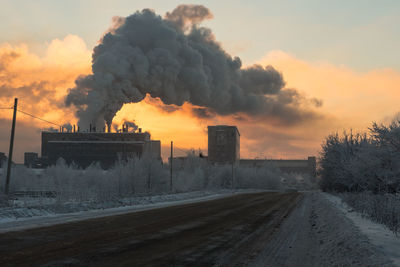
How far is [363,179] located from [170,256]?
18238mm

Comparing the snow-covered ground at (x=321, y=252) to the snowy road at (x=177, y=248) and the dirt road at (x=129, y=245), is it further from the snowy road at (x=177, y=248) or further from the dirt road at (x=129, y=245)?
the dirt road at (x=129, y=245)

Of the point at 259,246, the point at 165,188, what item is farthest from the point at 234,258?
the point at 165,188

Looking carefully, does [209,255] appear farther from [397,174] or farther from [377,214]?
[397,174]

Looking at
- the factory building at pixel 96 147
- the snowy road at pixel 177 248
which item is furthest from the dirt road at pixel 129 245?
the factory building at pixel 96 147

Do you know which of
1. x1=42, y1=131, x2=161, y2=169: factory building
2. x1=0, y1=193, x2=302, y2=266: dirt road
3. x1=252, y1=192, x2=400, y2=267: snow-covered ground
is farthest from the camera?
x1=42, y1=131, x2=161, y2=169: factory building

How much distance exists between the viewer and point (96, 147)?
458ft

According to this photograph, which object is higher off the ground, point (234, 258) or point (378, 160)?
point (378, 160)

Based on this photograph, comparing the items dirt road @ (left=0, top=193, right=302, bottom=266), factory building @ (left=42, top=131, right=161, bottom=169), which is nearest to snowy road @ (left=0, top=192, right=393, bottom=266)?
dirt road @ (left=0, top=193, right=302, bottom=266)

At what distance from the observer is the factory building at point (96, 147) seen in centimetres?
13938

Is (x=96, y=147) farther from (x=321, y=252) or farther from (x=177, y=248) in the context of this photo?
(x=321, y=252)

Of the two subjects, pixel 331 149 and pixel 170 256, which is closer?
pixel 170 256

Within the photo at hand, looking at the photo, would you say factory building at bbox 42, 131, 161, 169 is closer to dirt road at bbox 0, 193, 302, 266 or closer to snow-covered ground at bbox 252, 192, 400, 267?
dirt road at bbox 0, 193, 302, 266

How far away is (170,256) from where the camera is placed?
862cm

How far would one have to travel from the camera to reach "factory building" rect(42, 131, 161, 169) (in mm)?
139375
